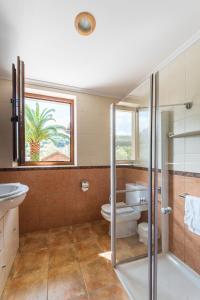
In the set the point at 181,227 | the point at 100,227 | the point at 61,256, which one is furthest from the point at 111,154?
the point at 100,227

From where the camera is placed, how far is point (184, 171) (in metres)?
1.55

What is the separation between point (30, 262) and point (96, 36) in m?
2.35

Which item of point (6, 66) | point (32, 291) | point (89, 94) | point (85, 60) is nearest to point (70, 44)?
point (85, 60)

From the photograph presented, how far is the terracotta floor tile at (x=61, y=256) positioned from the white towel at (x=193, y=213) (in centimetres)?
124

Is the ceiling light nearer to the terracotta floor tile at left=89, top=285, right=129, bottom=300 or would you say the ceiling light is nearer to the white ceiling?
the white ceiling

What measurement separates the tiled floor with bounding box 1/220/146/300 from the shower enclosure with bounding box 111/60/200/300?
0.12 meters

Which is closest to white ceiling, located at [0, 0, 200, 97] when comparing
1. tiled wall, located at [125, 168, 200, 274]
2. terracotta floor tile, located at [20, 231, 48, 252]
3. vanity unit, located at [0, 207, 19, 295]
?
tiled wall, located at [125, 168, 200, 274]

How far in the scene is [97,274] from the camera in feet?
4.87

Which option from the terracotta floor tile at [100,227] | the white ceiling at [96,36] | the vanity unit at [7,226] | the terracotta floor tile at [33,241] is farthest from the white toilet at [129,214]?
the white ceiling at [96,36]

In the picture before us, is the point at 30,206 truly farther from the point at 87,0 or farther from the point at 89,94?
the point at 87,0

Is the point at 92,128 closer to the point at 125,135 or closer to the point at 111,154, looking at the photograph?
the point at 125,135

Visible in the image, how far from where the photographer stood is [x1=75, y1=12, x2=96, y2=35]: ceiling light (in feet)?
4.14

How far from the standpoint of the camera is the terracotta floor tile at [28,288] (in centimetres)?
125

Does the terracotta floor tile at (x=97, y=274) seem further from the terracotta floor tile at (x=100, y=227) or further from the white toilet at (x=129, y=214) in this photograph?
Answer: the terracotta floor tile at (x=100, y=227)
